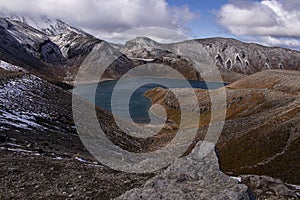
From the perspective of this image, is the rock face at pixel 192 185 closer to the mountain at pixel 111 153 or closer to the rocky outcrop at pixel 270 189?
the mountain at pixel 111 153

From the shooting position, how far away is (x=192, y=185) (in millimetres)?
15250

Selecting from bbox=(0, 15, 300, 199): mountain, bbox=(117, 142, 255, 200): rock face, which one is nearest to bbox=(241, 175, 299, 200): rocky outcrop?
bbox=(0, 15, 300, 199): mountain

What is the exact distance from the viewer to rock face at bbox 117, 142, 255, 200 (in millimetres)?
13695

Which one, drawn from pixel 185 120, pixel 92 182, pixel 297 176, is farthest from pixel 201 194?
pixel 185 120

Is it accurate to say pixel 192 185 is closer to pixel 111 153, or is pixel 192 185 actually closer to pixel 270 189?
pixel 270 189

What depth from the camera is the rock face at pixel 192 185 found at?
13.7 metres

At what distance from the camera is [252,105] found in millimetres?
97625

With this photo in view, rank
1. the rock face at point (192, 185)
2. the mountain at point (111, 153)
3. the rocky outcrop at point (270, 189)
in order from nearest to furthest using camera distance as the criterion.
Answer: the rock face at point (192, 185), the mountain at point (111, 153), the rocky outcrop at point (270, 189)

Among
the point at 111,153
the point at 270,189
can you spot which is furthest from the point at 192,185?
the point at 111,153

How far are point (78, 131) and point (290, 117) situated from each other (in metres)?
33.3

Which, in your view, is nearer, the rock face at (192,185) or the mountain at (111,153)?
the rock face at (192,185)

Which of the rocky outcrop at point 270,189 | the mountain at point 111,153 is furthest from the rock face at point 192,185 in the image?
the rocky outcrop at point 270,189

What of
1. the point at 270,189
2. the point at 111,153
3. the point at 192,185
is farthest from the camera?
the point at 111,153

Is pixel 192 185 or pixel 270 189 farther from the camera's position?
pixel 270 189
